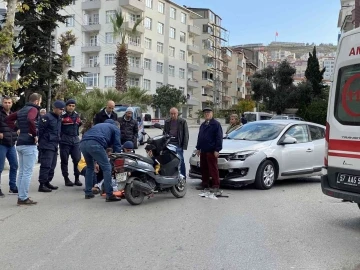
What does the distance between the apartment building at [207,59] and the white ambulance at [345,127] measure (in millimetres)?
70689

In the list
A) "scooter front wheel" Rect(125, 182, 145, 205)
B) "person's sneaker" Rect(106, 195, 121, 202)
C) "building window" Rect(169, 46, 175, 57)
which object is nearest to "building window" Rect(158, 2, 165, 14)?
"building window" Rect(169, 46, 175, 57)

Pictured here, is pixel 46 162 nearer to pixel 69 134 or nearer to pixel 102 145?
pixel 69 134

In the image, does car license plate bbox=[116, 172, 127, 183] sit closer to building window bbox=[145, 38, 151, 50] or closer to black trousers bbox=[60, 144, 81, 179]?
black trousers bbox=[60, 144, 81, 179]

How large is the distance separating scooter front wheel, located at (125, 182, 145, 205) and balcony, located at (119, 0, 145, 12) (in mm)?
54735

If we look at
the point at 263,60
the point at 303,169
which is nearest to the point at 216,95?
the point at 263,60

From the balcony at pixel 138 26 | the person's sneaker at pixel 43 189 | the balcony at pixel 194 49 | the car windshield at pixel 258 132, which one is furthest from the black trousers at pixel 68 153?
the balcony at pixel 194 49

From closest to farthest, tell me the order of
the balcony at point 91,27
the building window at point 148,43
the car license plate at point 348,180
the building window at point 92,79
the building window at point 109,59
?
1. the car license plate at point 348,180
2. the building window at point 109,59
3. the balcony at point 91,27
4. the building window at point 92,79
5. the building window at point 148,43

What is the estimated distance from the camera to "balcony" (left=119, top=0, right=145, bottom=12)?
194ft

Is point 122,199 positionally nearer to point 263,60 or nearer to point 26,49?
point 26,49

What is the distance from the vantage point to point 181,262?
191 inches

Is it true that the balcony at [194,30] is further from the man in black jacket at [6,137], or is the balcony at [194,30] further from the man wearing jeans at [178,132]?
the man in black jacket at [6,137]

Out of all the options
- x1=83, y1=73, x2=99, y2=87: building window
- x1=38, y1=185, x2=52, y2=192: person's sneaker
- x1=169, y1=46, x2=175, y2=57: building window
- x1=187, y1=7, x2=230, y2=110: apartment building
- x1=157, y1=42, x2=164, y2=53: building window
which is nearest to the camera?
x1=38, y1=185, x2=52, y2=192: person's sneaker

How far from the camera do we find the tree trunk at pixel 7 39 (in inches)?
467

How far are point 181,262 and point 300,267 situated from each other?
4.24 ft
